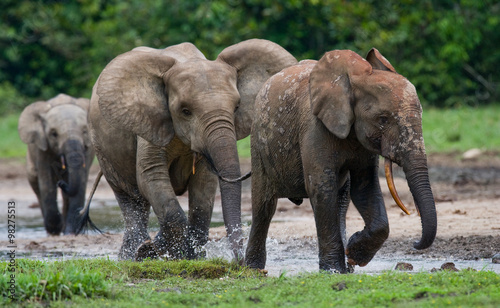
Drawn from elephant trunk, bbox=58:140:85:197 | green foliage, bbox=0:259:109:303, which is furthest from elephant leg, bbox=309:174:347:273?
elephant trunk, bbox=58:140:85:197

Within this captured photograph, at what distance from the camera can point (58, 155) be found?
43.8 ft

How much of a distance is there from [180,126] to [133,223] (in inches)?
65.9

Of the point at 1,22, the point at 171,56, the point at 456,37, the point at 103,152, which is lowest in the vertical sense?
the point at 103,152

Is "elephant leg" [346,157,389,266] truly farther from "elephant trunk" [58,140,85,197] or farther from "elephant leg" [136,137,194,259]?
"elephant trunk" [58,140,85,197]

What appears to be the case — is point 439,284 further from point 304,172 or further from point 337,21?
point 337,21

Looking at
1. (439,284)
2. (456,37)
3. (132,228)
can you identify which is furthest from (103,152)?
(456,37)

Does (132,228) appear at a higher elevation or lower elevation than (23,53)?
lower

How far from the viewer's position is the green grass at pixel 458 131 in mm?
18125

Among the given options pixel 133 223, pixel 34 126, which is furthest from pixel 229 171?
pixel 34 126

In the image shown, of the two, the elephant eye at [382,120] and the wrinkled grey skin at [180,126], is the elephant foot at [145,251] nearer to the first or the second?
the wrinkled grey skin at [180,126]

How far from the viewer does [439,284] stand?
18.0ft

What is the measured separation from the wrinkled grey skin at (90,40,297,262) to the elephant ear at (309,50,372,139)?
124 cm

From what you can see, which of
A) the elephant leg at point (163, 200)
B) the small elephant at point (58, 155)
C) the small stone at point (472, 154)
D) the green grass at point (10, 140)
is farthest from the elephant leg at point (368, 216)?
the green grass at point (10, 140)

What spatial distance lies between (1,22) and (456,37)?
1513 cm
